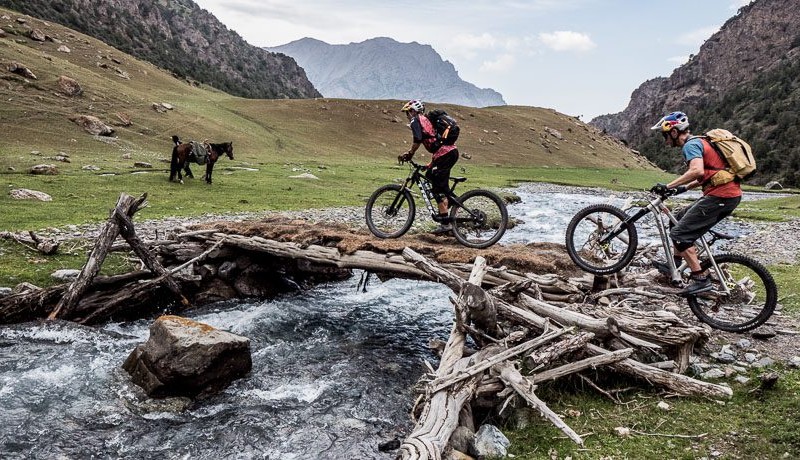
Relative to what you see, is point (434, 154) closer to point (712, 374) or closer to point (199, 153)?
point (712, 374)

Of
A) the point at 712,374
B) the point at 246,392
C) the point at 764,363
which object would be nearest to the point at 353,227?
the point at 246,392

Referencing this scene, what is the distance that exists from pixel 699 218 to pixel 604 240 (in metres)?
1.97

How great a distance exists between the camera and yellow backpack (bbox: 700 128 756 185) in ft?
30.9

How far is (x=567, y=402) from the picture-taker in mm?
7961

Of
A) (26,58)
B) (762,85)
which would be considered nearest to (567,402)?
(26,58)

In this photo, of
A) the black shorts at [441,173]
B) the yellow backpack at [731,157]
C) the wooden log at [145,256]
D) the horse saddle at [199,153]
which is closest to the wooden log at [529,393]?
the yellow backpack at [731,157]

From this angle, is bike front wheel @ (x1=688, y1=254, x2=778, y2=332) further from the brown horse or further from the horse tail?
the horse tail

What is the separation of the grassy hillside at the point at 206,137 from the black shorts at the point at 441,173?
14.6 metres

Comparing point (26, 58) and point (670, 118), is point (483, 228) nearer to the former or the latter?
point (670, 118)

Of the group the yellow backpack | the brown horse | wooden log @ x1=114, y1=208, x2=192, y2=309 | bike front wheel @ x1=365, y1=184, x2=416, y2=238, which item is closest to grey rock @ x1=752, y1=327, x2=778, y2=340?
the yellow backpack

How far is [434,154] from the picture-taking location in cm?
1395

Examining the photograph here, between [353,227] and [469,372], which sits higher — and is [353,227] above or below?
above

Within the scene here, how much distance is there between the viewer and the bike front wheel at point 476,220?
1380 cm

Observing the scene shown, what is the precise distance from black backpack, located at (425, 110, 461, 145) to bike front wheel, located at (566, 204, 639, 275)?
4138mm
